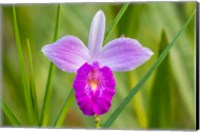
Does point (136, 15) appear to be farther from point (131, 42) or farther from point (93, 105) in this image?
point (93, 105)

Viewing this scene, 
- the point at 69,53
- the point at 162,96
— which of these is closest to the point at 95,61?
the point at 69,53

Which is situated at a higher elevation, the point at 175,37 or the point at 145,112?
the point at 175,37

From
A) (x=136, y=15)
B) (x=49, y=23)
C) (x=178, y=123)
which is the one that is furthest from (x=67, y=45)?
(x=178, y=123)

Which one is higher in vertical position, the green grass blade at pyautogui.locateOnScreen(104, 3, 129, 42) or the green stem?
the green grass blade at pyautogui.locateOnScreen(104, 3, 129, 42)

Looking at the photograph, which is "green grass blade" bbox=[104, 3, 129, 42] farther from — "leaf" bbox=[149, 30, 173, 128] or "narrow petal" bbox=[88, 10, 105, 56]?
"leaf" bbox=[149, 30, 173, 128]

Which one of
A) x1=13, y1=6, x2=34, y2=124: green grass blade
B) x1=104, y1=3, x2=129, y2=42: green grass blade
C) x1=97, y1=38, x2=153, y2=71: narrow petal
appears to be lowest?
x1=13, y1=6, x2=34, y2=124: green grass blade

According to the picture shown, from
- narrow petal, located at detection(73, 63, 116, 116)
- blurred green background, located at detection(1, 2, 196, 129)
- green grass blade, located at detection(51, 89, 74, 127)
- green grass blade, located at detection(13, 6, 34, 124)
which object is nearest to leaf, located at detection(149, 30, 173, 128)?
blurred green background, located at detection(1, 2, 196, 129)
